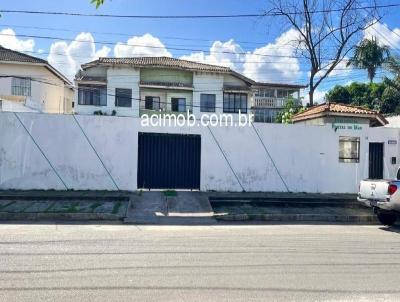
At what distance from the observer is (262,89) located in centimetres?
5888

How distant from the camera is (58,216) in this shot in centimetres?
1145

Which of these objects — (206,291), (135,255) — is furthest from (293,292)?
(135,255)

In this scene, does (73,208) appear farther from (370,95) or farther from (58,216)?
(370,95)

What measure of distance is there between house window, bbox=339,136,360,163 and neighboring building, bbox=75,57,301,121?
66.2 ft

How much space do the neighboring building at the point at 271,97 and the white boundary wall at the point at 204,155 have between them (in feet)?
107

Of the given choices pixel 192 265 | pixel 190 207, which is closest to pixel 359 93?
pixel 190 207

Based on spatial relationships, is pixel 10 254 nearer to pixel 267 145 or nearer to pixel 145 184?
pixel 145 184

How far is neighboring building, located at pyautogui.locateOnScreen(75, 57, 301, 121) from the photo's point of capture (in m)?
35.6

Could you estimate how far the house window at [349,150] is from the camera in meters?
17.2

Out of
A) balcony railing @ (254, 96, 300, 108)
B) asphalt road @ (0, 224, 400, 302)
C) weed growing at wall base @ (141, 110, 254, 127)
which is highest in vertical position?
balcony railing @ (254, 96, 300, 108)

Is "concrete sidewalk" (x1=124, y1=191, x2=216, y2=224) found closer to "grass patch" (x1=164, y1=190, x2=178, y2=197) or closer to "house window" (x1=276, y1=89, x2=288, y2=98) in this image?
"grass patch" (x1=164, y1=190, x2=178, y2=197)

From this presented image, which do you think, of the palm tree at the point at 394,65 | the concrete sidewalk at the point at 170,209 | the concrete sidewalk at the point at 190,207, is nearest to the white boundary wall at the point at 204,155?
the concrete sidewalk at the point at 190,207

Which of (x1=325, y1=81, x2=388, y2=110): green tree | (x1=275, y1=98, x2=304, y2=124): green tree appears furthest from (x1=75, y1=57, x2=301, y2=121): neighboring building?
(x1=325, y1=81, x2=388, y2=110): green tree

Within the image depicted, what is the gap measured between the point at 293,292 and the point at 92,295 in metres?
2.38
